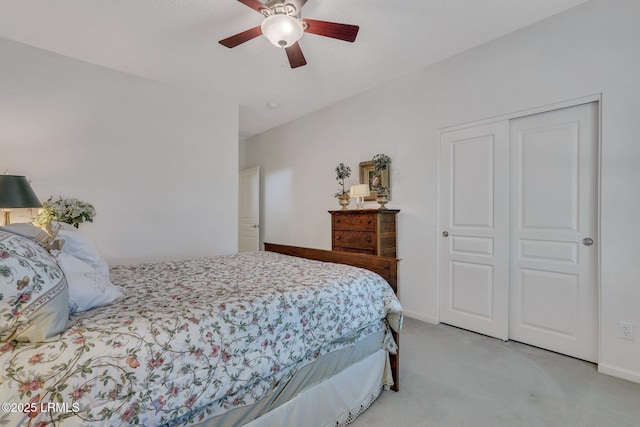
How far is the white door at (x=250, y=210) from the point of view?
17.6ft

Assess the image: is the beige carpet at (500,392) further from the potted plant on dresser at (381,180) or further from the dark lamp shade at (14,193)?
the dark lamp shade at (14,193)

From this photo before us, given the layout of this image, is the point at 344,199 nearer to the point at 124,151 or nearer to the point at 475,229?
the point at 475,229

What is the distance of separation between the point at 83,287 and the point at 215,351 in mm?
585

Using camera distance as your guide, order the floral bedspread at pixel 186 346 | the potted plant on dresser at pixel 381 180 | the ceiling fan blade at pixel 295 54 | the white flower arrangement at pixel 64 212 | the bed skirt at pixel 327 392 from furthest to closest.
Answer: the potted plant on dresser at pixel 381 180 < the white flower arrangement at pixel 64 212 < the ceiling fan blade at pixel 295 54 < the bed skirt at pixel 327 392 < the floral bedspread at pixel 186 346

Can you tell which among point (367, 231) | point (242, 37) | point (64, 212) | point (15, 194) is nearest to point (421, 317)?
point (367, 231)

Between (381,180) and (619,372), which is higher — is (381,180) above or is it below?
above

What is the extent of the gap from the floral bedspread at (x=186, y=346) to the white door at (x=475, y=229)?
1463 mm

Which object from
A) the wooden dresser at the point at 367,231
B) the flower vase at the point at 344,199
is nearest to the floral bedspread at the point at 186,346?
the wooden dresser at the point at 367,231

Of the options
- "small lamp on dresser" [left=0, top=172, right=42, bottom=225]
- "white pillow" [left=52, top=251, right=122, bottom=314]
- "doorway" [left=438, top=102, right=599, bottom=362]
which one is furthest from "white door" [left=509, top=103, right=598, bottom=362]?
"small lamp on dresser" [left=0, top=172, right=42, bottom=225]

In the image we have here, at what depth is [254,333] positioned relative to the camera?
1.20m

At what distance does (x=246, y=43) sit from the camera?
2.64 meters

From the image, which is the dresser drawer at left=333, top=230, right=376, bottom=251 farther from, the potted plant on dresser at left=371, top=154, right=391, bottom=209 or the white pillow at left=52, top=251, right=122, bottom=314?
the white pillow at left=52, top=251, right=122, bottom=314

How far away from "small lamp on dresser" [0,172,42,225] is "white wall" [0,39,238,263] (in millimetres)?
470

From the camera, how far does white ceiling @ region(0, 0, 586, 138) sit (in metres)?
2.17
